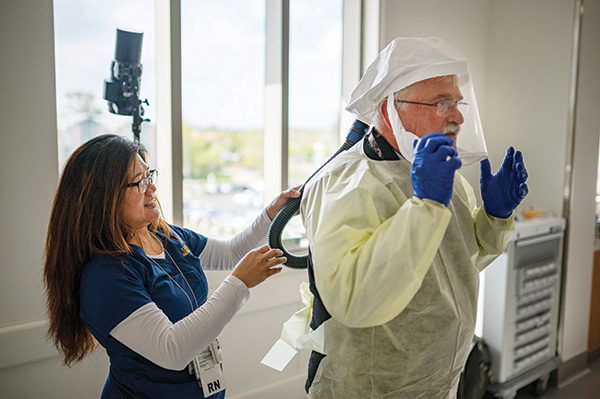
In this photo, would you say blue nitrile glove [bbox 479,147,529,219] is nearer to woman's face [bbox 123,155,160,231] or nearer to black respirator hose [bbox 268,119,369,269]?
black respirator hose [bbox 268,119,369,269]

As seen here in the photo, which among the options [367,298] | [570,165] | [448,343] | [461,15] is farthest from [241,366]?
[461,15]

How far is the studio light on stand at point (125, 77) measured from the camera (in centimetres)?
148

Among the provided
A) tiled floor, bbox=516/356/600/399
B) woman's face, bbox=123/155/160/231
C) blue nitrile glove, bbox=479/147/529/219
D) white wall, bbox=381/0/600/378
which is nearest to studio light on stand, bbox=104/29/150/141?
woman's face, bbox=123/155/160/231

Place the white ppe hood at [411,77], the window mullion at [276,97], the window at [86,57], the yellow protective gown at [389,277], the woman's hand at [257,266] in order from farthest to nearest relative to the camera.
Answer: the window mullion at [276,97] < the window at [86,57] < the woman's hand at [257,266] < the white ppe hood at [411,77] < the yellow protective gown at [389,277]

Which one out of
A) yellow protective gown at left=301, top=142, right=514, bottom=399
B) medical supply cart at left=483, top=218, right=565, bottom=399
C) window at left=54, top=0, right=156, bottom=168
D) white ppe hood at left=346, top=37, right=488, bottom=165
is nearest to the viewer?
yellow protective gown at left=301, top=142, right=514, bottom=399

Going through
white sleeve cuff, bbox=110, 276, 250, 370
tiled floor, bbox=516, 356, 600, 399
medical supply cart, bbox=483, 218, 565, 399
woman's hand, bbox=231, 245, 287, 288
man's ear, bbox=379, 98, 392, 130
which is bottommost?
tiled floor, bbox=516, 356, 600, 399

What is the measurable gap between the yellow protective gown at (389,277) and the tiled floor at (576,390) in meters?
1.87

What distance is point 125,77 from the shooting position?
151 centimetres

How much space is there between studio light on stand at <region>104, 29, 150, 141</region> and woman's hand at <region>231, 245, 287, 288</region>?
27.5 inches

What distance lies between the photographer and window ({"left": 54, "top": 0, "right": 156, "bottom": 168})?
1816 millimetres

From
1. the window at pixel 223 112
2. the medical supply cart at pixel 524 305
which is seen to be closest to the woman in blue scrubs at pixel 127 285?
the window at pixel 223 112

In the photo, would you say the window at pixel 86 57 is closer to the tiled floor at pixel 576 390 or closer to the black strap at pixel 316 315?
the black strap at pixel 316 315

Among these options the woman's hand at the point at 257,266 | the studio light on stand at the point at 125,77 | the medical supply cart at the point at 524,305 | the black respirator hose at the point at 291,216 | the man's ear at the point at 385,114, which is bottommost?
the medical supply cart at the point at 524,305

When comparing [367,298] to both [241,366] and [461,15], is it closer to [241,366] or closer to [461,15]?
[241,366]
